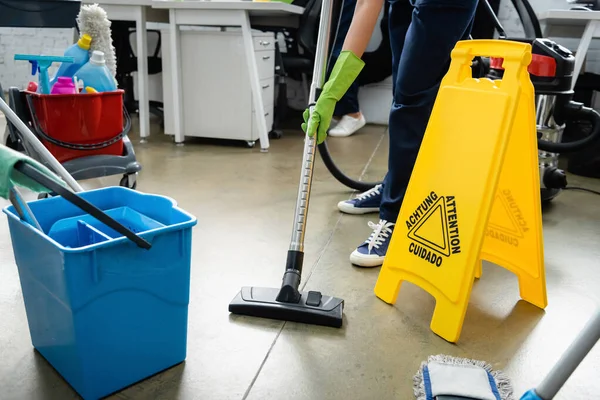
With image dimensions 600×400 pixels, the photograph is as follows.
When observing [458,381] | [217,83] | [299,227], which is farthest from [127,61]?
[458,381]

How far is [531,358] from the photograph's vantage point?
100 centimetres

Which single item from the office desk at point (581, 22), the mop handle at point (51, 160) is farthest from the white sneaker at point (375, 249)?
the office desk at point (581, 22)

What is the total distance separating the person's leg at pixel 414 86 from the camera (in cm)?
118

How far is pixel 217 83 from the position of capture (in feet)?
9.04

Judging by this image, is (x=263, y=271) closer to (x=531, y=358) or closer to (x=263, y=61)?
(x=531, y=358)

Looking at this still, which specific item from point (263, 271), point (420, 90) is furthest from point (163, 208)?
point (420, 90)

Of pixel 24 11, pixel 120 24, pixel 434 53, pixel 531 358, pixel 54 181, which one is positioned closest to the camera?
pixel 54 181

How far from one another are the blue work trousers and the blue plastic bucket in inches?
28.5

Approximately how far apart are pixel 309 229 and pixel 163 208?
80 cm

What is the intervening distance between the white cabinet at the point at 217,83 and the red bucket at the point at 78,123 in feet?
3.71

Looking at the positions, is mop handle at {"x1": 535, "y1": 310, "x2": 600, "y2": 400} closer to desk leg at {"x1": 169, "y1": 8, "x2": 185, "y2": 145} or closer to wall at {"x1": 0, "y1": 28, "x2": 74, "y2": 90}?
desk leg at {"x1": 169, "y1": 8, "x2": 185, "y2": 145}

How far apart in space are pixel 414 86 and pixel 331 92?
0.27m

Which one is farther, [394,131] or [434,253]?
[394,131]

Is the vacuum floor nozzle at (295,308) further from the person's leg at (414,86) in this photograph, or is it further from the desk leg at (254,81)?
the desk leg at (254,81)
